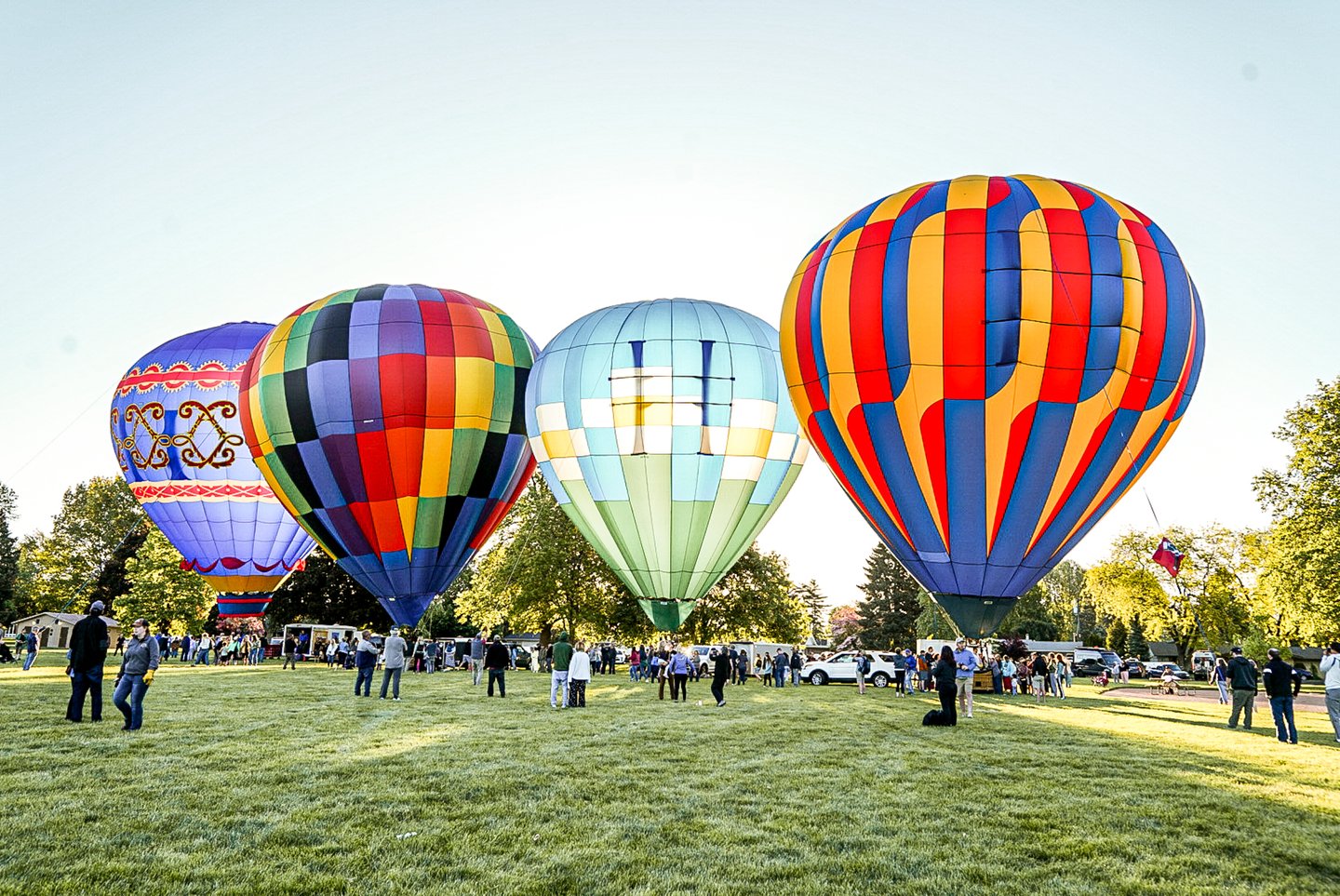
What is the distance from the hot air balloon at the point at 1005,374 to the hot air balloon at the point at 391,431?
9.21 metres

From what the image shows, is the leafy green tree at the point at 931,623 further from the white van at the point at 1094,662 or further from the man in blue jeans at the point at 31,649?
the man in blue jeans at the point at 31,649

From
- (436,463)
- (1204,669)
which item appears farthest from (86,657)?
(1204,669)

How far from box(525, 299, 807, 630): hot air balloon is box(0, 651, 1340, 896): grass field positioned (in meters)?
6.10

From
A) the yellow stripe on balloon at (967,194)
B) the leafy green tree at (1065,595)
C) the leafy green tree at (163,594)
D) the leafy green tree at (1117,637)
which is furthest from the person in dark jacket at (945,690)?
the leafy green tree at (1065,595)

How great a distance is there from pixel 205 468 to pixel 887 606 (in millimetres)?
51589

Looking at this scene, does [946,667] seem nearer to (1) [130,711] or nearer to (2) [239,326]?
(1) [130,711]


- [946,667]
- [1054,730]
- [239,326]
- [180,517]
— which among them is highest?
[239,326]

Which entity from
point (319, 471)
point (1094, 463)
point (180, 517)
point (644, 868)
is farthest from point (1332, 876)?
point (180, 517)

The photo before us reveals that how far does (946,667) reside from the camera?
45.7ft

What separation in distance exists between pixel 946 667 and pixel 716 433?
6590 mm

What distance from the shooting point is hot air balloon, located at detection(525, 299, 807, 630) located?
1836cm

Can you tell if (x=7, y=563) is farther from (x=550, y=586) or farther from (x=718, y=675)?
(x=718, y=675)

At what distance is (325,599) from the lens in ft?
164

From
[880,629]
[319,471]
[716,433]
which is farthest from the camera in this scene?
[880,629]
